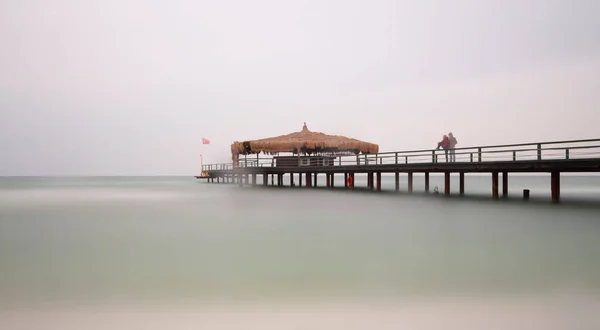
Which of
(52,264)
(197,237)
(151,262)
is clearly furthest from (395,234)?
(52,264)

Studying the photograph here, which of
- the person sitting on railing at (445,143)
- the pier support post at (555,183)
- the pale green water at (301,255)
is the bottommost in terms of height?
the pale green water at (301,255)

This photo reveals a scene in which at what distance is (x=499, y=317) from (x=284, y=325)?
6.97 feet

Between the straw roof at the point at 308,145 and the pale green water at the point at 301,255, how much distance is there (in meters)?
13.1

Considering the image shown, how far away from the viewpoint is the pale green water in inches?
211

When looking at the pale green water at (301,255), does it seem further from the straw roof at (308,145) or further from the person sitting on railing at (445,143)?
the straw roof at (308,145)

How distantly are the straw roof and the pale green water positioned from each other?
1314 cm

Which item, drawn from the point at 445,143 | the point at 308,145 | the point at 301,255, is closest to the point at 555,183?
the point at 445,143

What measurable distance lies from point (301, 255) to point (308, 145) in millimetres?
18523

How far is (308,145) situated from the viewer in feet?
84.0

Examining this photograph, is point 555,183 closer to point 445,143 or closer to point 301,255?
point 445,143

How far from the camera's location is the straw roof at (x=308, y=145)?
84.3 ft

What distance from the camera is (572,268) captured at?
6.22 metres

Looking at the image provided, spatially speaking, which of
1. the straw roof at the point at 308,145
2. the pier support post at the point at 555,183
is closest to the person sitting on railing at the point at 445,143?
the pier support post at the point at 555,183

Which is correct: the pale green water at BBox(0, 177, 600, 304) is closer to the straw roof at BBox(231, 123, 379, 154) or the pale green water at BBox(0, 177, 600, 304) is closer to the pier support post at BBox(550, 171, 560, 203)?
the pier support post at BBox(550, 171, 560, 203)
